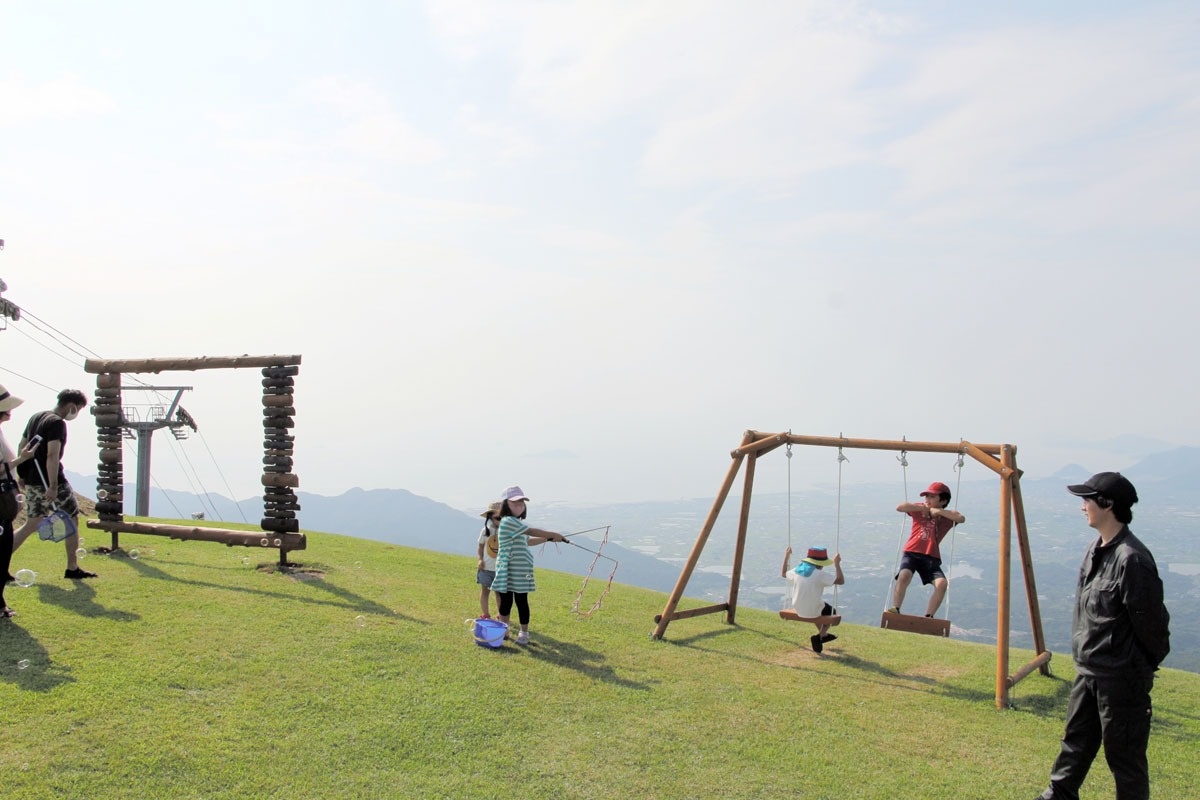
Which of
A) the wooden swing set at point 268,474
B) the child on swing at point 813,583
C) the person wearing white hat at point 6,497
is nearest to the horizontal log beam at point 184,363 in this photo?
the wooden swing set at point 268,474

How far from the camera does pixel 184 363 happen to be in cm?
1449

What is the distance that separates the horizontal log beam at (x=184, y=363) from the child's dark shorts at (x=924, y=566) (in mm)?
10406

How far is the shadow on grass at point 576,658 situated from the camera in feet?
31.8

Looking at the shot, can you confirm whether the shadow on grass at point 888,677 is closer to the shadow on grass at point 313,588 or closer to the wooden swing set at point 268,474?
the shadow on grass at point 313,588

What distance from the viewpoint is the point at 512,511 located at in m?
10.8

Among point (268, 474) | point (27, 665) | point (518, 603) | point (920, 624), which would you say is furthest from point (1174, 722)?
point (268, 474)

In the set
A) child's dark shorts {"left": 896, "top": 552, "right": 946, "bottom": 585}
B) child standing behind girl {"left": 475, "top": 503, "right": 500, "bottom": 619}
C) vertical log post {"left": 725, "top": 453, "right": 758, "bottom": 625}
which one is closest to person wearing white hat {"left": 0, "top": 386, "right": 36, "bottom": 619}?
child standing behind girl {"left": 475, "top": 503, "right": 500, "bottom": 619}

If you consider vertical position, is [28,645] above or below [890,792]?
above

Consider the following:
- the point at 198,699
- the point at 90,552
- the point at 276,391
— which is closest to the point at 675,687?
the point at 198,699

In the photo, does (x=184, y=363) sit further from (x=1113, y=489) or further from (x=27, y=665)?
(x=1113, y=489)

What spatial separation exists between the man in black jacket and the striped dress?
249 inches

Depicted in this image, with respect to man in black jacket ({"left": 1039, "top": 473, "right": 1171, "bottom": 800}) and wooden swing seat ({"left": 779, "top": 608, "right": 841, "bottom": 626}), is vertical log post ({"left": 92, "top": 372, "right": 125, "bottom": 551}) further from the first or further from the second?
man in black jacket ({"left": 1039, "top": 473, "right": 1171, "bottom": 800})

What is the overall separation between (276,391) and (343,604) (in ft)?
13.7

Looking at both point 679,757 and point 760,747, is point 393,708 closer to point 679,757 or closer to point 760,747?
point 679,757
